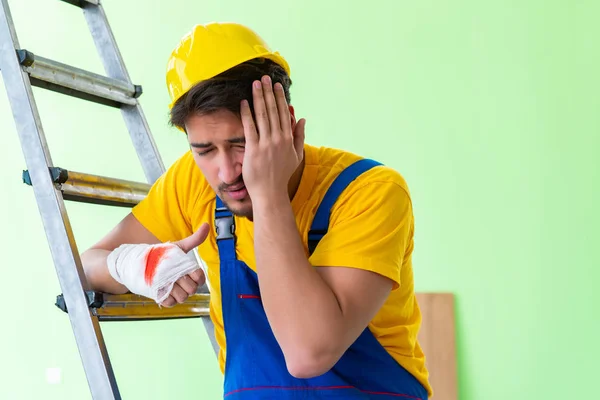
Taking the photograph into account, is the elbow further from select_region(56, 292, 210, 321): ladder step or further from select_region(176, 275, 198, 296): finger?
select_region(56, 292, 210, 321): ladder step

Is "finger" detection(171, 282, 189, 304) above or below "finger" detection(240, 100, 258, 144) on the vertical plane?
below

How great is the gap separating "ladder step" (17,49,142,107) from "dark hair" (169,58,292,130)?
0.39 metres

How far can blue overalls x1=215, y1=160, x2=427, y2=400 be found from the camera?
5.44 feet

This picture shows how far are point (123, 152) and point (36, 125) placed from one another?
2.62 meters

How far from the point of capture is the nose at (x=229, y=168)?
1647mm

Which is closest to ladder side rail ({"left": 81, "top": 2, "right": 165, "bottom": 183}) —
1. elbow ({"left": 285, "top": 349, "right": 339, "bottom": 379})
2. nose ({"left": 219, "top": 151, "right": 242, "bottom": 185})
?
nose ({"left": 219, "top": 151, "right": 242, "bottom": 185})

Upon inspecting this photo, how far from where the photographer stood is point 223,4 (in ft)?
13.6

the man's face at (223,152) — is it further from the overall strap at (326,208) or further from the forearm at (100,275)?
the forearm at (100,275)

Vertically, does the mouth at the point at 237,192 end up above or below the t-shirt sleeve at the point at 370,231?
above

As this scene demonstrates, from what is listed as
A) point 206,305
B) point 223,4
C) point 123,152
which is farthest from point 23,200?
point 206,305

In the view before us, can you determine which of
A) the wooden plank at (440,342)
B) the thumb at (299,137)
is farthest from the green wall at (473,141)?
the thumb at (299,137)

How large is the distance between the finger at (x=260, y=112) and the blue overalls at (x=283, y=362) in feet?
0.72

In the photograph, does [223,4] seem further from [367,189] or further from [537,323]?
[367,189]

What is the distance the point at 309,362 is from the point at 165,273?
390mm
